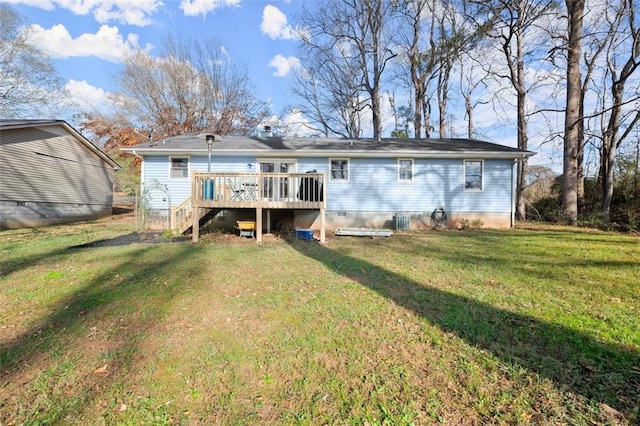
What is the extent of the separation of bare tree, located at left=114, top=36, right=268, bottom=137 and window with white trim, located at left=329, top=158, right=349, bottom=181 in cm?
1603

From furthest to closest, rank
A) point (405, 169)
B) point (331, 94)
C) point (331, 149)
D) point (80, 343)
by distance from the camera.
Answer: point (331, 94) → point (405, 169) → point (331, 149) → point (80, 343)

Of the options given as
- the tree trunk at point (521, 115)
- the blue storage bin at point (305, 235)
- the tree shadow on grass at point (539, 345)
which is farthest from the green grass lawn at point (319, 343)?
the tree trunk at point (521, 115)

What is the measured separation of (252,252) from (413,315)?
4452 millimetres

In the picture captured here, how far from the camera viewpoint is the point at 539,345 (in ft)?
9.27

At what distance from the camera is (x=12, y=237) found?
31.8 feet

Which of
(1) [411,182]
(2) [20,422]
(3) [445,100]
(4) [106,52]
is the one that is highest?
(4) [106,52]

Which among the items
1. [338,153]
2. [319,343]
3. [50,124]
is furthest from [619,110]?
[50,124]

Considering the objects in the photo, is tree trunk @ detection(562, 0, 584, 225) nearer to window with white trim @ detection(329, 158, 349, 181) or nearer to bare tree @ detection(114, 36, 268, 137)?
window with white trim @ detection(329, 158, 349, 181)

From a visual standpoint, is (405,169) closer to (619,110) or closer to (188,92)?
(619,110)

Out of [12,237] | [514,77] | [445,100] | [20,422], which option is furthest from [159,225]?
[445,100]

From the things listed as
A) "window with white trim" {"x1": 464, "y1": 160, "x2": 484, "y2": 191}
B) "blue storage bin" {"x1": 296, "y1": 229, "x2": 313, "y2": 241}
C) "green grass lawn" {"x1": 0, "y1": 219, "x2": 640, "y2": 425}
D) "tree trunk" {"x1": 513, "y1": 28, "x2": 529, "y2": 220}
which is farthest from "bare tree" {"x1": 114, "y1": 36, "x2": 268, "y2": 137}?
"green grass lawn" {"x1": 0, "y1": 219, "x2": 640, "y2": 425}

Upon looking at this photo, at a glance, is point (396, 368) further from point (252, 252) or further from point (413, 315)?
point (252, 252)

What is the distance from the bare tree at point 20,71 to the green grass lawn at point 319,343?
19659 millimetres

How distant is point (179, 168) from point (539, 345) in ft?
39.7
